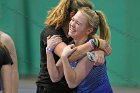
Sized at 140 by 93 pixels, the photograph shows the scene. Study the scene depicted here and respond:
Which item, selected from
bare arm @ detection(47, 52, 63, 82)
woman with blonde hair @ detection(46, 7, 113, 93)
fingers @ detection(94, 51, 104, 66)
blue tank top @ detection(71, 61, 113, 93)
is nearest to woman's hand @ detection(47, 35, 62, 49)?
woman with blonde hair @ detection(46, 7, 113, 93)

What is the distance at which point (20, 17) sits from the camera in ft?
26.8

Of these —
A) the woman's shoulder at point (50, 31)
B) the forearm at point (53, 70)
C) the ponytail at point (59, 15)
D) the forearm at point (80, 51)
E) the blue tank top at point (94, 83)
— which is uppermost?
the ponytail at point (59, 15)

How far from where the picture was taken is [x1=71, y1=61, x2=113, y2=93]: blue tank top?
2980 mm

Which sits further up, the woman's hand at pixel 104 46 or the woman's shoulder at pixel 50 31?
the woman's shoulder at pixel 50 31

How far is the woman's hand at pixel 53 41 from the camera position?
124 inches

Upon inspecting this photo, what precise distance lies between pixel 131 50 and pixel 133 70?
33 cm

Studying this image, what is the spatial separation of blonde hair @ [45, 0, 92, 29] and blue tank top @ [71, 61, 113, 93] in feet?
1.62

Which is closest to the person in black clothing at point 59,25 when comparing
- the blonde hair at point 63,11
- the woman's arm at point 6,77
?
the blonde hair at point 63,11

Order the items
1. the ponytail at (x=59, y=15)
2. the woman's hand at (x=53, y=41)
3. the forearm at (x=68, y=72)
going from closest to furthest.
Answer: the forearm at (x=68, y=72) < the woman's hand at (x=53, y=41) < the ponytail at (x=59, y=15)

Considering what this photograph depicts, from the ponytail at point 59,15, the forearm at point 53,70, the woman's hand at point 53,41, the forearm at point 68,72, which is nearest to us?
the forearm at point 68,72

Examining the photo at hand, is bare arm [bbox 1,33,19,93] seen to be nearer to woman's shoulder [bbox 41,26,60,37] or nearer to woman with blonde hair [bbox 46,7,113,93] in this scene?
woman with blonde hair [bbox 46,7,113,93]

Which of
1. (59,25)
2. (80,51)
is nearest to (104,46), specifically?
(80,51)

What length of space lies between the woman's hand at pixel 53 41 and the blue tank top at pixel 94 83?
218 millimetres

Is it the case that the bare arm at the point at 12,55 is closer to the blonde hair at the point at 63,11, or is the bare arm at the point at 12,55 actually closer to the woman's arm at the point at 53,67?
the woman's arm at the point at 53,67
